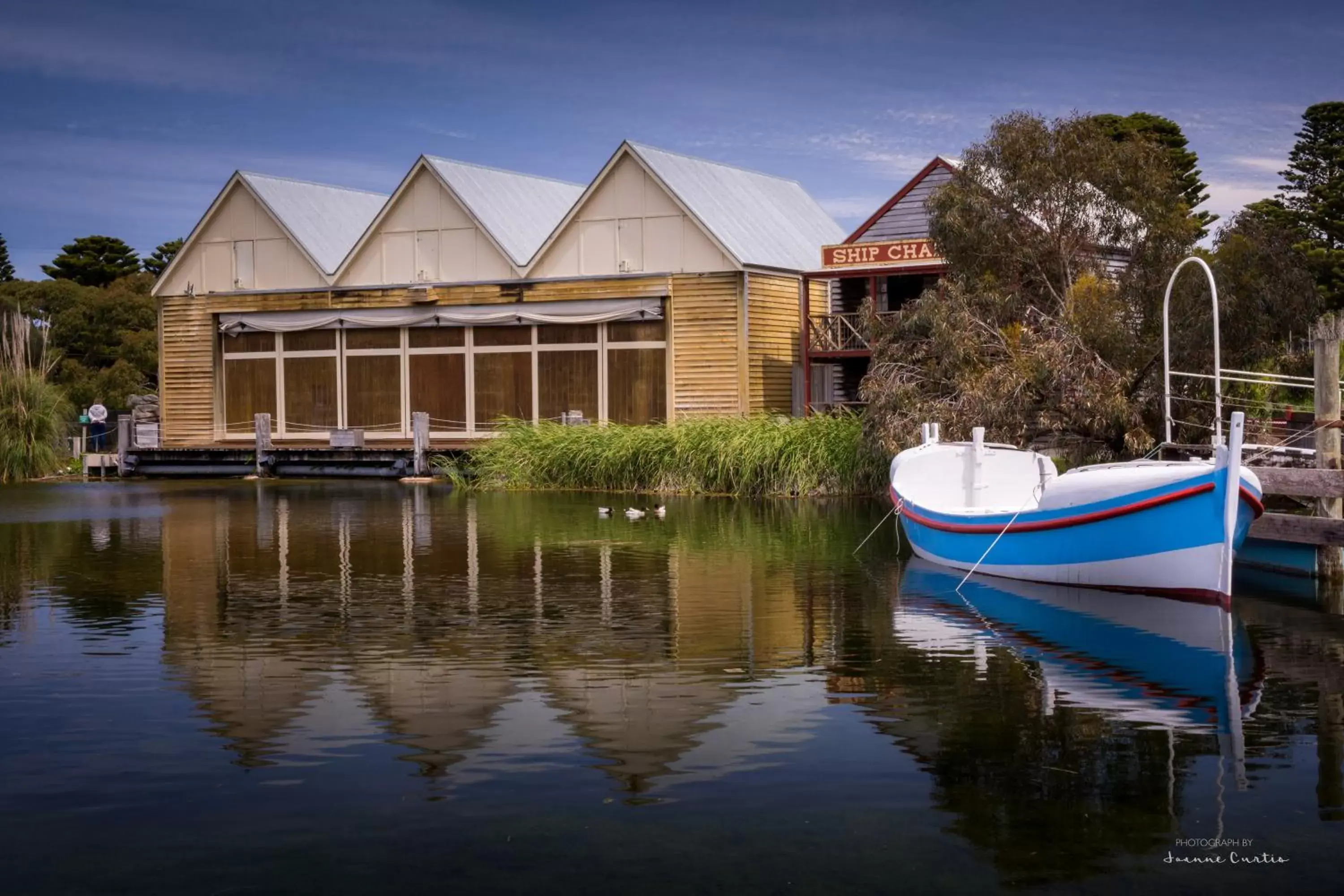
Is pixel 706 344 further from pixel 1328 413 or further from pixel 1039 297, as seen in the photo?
pixel 1328 413

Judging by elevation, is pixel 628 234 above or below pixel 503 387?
above

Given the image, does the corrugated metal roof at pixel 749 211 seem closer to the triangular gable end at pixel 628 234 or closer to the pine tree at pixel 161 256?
the triangular gable end at pixel 628 234

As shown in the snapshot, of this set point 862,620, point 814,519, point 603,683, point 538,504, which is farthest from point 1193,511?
point 538,504

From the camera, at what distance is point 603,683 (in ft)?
44.8

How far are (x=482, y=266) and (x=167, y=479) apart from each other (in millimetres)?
11512

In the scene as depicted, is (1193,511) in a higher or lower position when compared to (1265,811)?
higher

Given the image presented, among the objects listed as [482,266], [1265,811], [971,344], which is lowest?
[1265,811]

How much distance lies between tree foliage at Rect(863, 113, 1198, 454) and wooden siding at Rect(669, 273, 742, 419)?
10200 millimetres

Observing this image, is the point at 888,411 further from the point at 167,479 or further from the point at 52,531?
the point at 167,479

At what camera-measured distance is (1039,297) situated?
3425 centimetres

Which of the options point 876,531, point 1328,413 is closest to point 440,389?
point 876,531

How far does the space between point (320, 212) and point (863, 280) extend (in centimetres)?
1831

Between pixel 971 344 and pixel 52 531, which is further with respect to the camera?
pixel 971 344

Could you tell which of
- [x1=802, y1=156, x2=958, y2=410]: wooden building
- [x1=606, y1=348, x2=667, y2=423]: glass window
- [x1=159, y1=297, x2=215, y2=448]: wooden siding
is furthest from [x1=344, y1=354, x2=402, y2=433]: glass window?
[x1=802, y1=156, x2=958, y2=410]: wooden building
